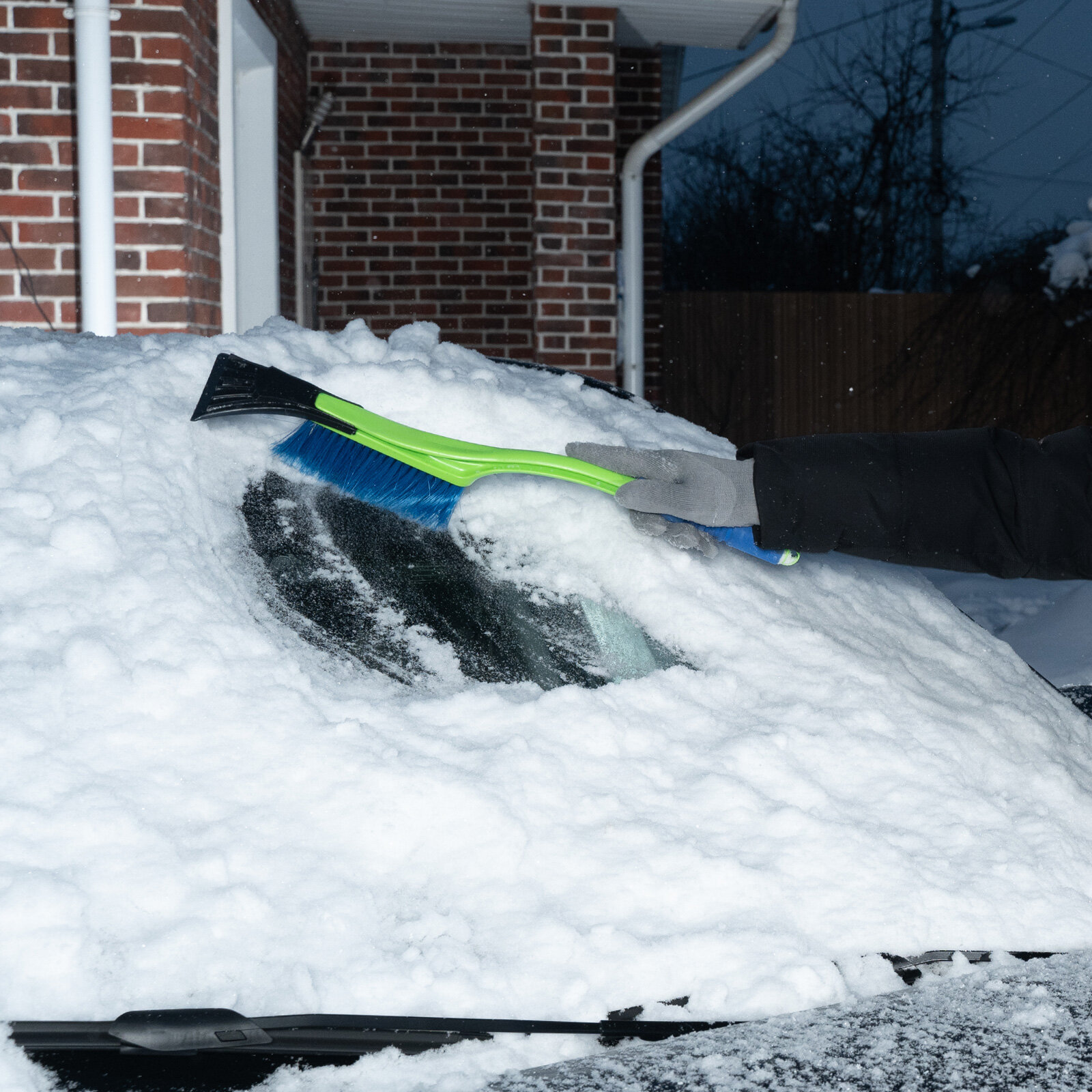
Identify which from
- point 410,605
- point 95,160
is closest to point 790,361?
point 95,160

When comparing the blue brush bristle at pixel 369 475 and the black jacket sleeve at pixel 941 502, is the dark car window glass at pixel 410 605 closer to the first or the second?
the blue brush bristle at pixel 369 475

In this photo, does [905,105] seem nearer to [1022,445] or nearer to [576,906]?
[1022,445]

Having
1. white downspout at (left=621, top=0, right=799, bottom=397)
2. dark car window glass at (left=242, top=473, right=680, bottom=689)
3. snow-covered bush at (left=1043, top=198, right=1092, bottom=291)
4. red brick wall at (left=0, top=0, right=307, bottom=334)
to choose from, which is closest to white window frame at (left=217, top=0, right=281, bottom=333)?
red brick wall at (left=0, top=0, right=307, bottom=334)

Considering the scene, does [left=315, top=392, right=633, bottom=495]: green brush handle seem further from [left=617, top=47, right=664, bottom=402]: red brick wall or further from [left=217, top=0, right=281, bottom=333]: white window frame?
[left=617, top=47, right=664, bottom=402]: red brick wall

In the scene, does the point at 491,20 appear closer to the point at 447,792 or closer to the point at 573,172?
the point at 573,172

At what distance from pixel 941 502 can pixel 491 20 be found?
455cm

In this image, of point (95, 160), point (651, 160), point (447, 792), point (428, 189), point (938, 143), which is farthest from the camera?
point (938, 143)

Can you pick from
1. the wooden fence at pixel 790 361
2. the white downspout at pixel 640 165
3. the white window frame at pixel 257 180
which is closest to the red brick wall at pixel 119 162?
the white window frame at pixel 257 180

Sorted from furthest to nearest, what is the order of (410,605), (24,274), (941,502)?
(24,274), (941,502), (410,605)

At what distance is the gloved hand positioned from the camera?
1.62m

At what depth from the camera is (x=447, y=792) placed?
1.13 metres

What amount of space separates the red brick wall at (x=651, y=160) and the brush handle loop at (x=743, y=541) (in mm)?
4545

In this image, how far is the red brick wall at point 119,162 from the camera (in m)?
3.26

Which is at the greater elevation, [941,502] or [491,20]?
[491,20]
